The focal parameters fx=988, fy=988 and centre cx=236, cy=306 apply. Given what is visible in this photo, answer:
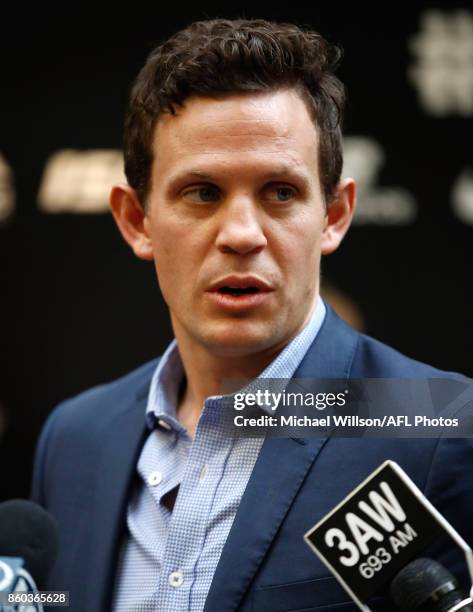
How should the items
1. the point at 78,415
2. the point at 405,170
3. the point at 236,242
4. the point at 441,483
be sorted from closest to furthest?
the point at 441,483 → the point at 236,242 → the point at 78,415 → the point at 405,170

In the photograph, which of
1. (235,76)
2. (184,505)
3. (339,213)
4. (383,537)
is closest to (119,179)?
(339,213)

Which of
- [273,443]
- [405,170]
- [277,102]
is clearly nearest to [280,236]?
[277,102]

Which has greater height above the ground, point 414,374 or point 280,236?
point 280,236

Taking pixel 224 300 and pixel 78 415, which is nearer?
pixel 224 300

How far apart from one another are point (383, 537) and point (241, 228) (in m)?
0.59

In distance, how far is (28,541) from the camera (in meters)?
→ 1.50

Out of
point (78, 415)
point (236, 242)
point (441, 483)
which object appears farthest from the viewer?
point (78, 415)

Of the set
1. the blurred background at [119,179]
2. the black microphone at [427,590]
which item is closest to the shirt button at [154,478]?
the black microphone at [427,590]

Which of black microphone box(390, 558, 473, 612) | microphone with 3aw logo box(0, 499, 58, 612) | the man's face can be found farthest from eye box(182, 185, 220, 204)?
black microphone box(390, 558, 473, 612)

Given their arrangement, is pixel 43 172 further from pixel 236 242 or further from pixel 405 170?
pixel 236 242

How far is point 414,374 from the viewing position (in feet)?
5.61

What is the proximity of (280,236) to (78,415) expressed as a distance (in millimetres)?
706

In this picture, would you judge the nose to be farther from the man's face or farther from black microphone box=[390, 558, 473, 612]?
black microphone box=[390, 558, 473, 612]

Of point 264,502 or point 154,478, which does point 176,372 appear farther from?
point 264,502
